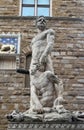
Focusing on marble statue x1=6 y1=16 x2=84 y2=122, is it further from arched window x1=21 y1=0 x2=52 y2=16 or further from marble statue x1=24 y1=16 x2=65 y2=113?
arched window x1=21 y1=0 x2=52 y2=16

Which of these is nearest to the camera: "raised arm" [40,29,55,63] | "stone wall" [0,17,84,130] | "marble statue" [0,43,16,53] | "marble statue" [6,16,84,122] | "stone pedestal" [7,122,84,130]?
"stone pedestal" [7,122,84,130]

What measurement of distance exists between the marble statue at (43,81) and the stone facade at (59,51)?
3.89m

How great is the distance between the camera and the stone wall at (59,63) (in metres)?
11.7

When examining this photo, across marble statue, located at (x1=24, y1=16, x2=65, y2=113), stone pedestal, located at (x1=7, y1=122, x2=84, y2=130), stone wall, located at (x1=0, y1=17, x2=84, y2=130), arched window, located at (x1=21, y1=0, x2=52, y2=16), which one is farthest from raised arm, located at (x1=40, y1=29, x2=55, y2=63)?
arched window, located at (x1=21, y1=0, x2=52, y2=16)

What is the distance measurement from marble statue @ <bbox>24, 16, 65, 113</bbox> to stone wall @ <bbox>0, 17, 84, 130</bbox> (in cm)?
388

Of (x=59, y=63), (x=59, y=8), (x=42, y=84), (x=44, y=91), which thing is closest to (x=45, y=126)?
(x=44, y=91)

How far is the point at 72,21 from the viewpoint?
12.8 meters

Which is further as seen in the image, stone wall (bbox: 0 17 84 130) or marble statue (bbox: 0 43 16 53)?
marble statue (bbox: 0 43 16 53)

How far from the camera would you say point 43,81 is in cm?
764

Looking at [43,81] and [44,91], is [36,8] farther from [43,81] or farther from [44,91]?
[44,91]

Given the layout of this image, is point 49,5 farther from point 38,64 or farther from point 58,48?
point 38,64

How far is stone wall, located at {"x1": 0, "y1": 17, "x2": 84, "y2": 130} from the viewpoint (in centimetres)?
1167

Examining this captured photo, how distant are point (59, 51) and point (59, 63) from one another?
384 mm

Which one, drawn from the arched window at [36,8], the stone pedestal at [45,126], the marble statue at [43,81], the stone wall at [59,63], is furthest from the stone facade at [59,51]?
the stone pedestal at [45,126]
